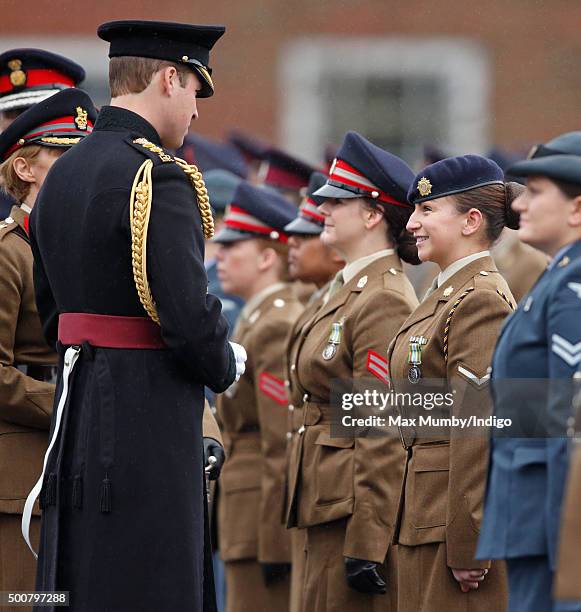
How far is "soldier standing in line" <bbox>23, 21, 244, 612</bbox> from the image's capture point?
4.77 m

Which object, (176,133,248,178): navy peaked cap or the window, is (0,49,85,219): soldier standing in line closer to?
(176,133,248,178): navy peaked cap

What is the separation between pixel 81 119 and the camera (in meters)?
6.07

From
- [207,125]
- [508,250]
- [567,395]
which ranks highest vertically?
[567,395]

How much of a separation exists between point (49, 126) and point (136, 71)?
1025mm

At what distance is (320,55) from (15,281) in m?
13.8

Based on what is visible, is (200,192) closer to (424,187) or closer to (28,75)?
(424,187)

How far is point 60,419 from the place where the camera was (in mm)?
4984

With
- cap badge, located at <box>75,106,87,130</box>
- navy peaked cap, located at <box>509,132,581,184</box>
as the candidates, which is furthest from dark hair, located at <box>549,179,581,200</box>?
cap badge, located at <box>75,106,87,130</box>

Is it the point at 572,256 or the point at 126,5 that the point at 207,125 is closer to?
the point at 126,5

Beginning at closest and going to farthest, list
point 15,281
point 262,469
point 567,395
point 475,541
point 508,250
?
point 567,395, point 475,541, point 15,281, point 262,469, point 508,250

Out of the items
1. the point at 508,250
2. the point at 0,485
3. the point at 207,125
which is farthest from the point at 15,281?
the point at 207,125

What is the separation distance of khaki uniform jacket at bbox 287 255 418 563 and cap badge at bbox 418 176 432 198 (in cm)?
61

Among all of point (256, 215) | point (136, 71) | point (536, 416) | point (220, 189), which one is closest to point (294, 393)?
point (256, 215)

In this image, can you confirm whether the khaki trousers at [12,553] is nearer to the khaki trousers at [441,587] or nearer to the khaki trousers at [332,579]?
the khaki trousers at [332,579]
